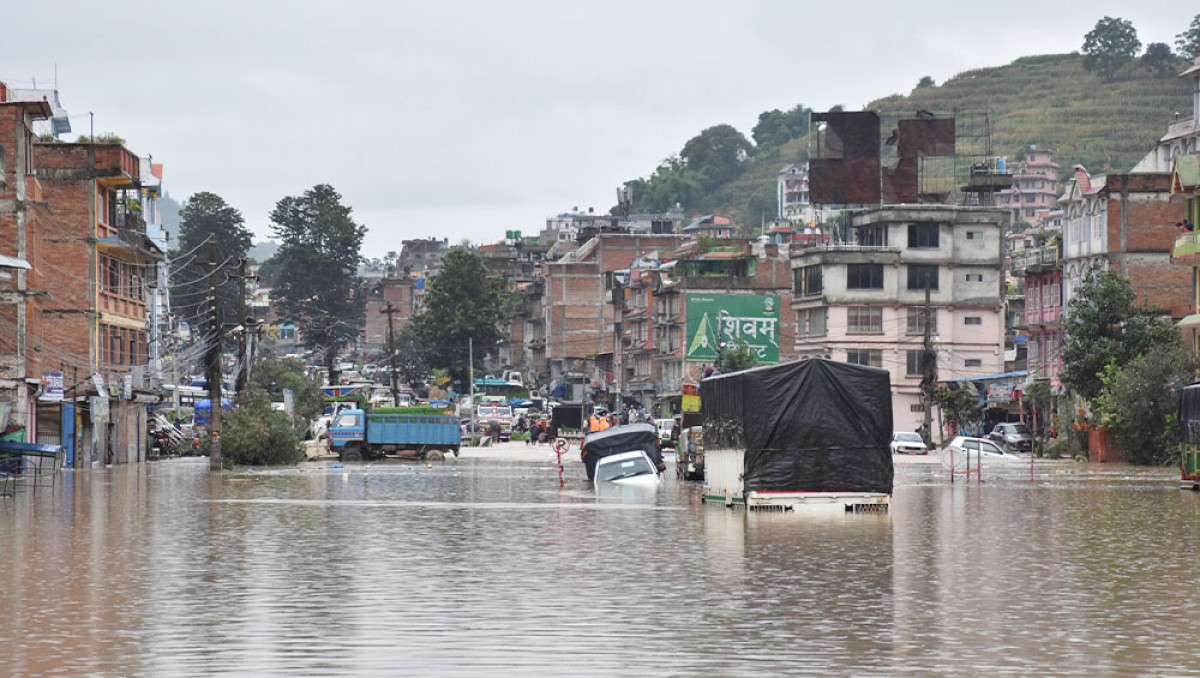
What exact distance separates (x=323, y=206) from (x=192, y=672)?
512 ft

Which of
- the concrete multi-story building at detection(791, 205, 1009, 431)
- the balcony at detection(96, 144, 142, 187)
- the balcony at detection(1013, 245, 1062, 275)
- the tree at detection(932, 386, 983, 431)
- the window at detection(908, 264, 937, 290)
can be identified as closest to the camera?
the balcony at detection(96, 144, 142, 187)

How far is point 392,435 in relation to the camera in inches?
3014

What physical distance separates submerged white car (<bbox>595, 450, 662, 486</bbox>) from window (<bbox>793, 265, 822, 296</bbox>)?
59.4m

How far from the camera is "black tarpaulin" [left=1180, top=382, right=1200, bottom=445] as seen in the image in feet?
147

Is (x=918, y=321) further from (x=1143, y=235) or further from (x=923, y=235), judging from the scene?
(x=1143, y=235)

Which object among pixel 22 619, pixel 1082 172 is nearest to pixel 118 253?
pixel 1082 172

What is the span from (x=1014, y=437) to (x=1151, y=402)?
2577 centimetres

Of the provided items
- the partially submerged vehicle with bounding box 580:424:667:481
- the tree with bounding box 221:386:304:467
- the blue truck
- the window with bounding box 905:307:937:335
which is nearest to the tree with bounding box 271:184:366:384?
the window with bounding box 905:307:937:335

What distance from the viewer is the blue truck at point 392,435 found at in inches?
3002

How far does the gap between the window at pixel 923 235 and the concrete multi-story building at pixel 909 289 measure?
2.3 inches

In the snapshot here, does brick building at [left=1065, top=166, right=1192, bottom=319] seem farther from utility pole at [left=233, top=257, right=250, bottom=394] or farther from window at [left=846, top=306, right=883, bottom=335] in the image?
utility pole at [left=233, top=257, right=250, bottom=394]

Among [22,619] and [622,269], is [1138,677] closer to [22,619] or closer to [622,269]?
[22,619]

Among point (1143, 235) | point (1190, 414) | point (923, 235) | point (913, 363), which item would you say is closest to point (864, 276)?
point (923, 235)

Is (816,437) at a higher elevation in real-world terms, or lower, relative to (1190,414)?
lower
